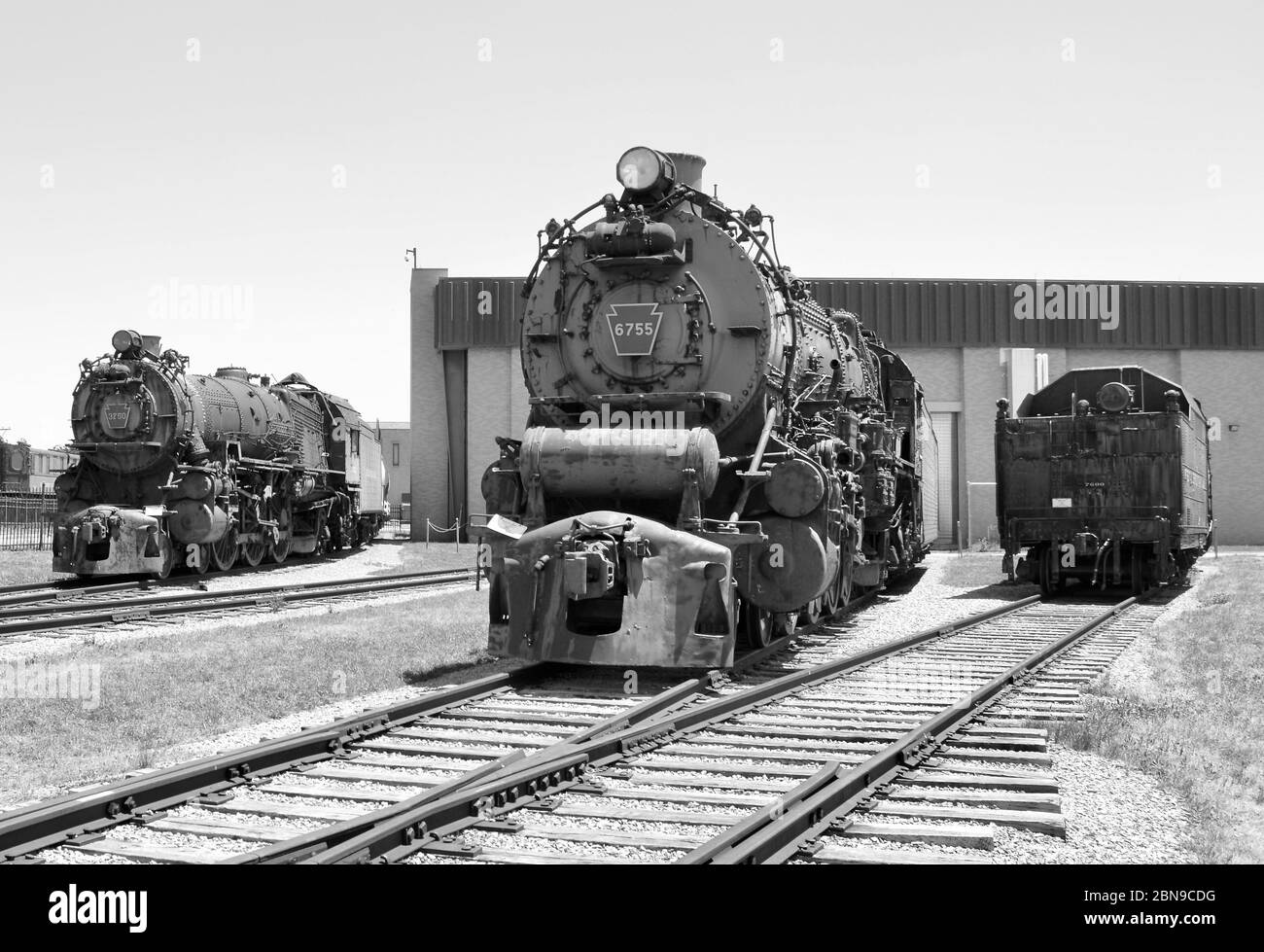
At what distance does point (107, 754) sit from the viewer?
7410 mm

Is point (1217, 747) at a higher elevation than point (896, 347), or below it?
below

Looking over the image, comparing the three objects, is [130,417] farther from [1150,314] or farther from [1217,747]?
[1150,314]

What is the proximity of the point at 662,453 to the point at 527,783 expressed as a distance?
4.29 meters

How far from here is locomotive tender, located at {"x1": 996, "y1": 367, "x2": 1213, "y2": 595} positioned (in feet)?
60.8

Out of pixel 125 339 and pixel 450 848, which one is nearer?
pixel 450 848

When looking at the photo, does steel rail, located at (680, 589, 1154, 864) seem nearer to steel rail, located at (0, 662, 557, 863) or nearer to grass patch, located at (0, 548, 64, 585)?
steel rail, located at (0, 662, 557, 863)

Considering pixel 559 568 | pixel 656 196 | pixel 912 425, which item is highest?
pixel 656 196

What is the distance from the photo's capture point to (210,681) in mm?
9844

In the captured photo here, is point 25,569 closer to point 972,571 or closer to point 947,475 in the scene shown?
point 972,571

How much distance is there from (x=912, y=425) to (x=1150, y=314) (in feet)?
81.3

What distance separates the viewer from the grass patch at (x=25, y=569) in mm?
21062

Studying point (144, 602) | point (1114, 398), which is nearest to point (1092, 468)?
point (1114, 398)

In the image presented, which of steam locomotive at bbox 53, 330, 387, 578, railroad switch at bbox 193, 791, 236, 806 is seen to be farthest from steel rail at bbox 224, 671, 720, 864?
steam locomotive at bbox 53, 330, 387, 578
